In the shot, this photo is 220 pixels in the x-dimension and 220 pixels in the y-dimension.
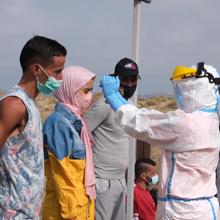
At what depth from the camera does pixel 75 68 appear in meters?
4.49

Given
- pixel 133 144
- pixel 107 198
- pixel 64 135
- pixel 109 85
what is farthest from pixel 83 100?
pixel 107 198

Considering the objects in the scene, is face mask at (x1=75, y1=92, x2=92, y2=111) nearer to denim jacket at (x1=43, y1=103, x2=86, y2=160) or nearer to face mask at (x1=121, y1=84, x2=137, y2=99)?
denim jacket at (x1=43, y1=103, x2=86, y2=160)

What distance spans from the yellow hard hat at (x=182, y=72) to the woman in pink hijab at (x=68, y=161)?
0.67 m

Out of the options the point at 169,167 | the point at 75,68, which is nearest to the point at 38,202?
the point at 169,167

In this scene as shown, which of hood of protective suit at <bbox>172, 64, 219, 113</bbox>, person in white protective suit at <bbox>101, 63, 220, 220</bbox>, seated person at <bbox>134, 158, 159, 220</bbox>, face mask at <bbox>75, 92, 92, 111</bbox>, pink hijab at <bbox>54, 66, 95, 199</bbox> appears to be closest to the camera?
person in white protective suit at <bbox>101, 63, 220, 220</bbox>

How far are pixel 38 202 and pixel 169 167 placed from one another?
3.21ft

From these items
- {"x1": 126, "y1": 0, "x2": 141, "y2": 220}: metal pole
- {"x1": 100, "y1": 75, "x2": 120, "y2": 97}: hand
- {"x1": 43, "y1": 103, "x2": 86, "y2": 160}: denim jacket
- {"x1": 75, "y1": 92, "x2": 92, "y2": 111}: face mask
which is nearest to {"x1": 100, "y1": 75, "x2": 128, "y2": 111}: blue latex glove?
{"x1": 100, "y1": 75, "x2": 120, "y2": 97}: hand

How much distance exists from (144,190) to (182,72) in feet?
6.84

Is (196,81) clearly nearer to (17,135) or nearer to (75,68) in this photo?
(75,68)

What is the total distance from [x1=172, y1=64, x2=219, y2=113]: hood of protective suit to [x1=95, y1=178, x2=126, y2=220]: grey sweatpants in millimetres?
1073

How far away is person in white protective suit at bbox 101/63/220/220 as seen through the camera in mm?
3973

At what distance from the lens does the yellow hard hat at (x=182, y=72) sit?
416 cm

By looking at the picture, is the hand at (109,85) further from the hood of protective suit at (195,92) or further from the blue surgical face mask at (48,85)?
the blue surgical face mask at (48,85)

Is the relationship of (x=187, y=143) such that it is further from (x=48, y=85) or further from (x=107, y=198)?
(x=107, y=198)
